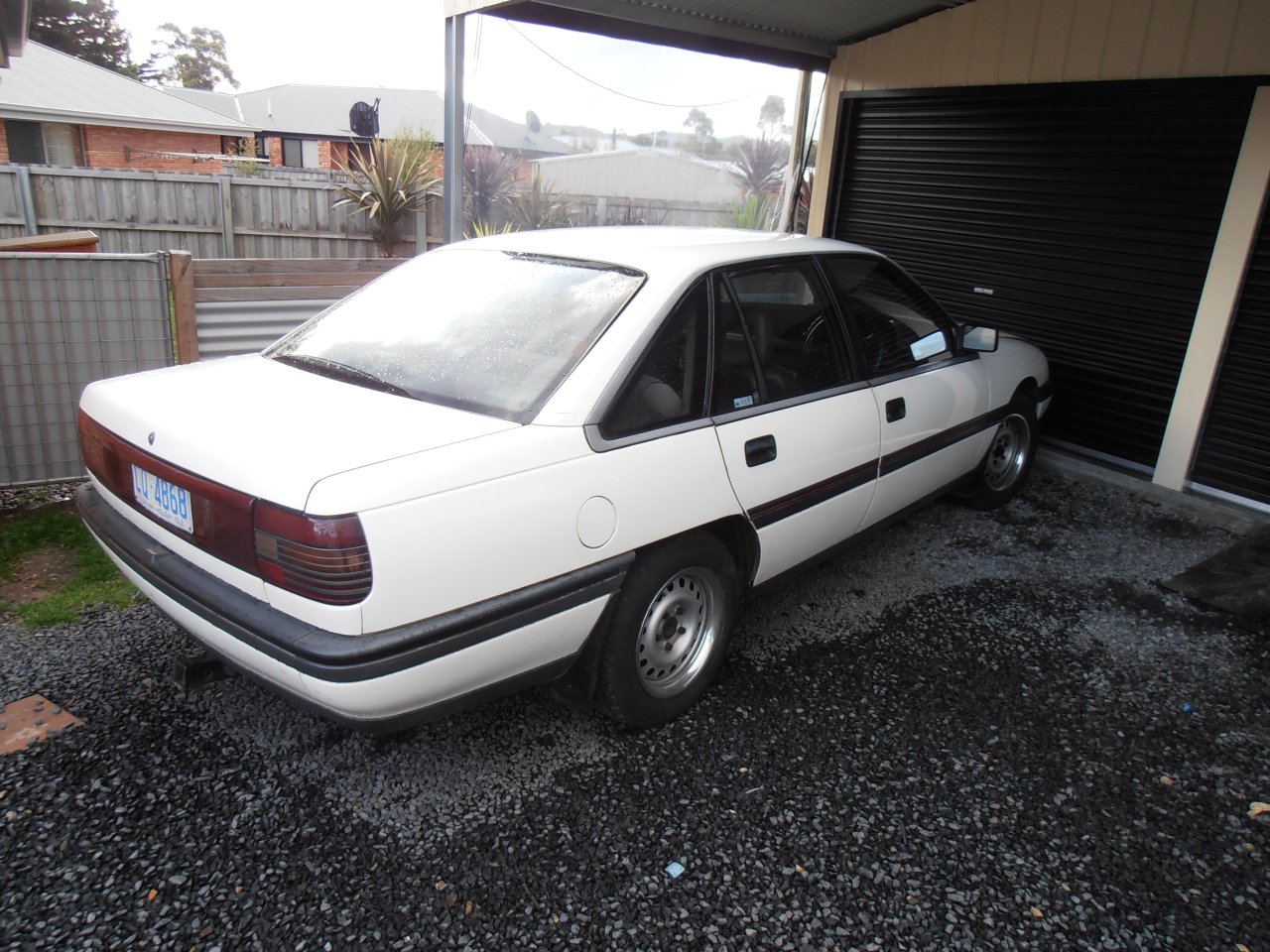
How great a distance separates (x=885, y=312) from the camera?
13.6ft

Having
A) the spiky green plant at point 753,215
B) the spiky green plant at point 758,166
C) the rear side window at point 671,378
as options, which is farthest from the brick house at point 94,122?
the rear side window at point 671,378

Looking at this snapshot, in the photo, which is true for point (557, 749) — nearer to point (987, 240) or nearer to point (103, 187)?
point (987, 240)

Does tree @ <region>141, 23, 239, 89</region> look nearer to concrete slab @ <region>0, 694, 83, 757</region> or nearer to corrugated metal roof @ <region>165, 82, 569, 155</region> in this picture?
corrugated metal roof @ <region>165, 82, 569, 155</region>

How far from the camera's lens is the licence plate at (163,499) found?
2.55 m

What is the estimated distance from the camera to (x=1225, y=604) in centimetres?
441

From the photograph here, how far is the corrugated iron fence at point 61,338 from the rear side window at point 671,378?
3678 mm

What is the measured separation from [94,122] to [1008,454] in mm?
23783

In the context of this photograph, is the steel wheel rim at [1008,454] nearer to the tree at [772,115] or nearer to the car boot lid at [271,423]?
the car boot lid at [271,423]

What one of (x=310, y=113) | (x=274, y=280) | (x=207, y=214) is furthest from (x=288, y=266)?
(x=310, y=113)

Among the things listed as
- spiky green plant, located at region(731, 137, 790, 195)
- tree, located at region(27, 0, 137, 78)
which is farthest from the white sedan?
tree, located at region(27, 0, 137, 78)

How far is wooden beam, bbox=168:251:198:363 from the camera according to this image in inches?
205

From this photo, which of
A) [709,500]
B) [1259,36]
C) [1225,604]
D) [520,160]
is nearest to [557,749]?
[709,500]

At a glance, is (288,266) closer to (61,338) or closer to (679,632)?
(61,338)

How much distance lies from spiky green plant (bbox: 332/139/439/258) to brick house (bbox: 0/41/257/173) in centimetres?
1276
